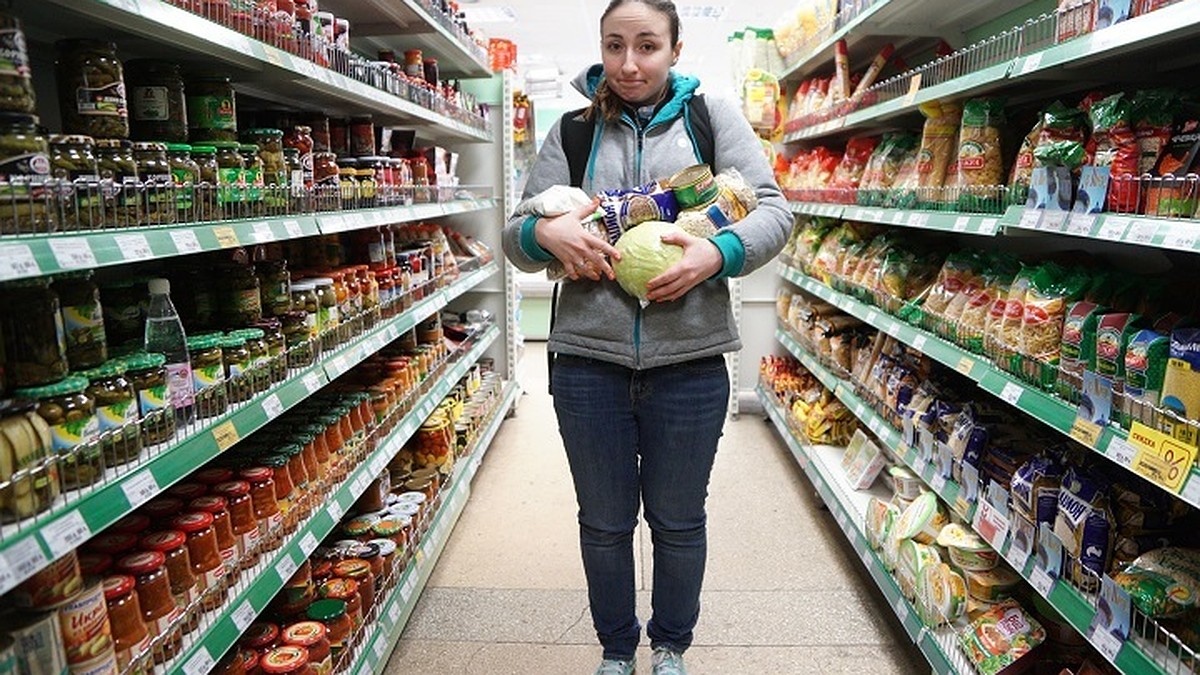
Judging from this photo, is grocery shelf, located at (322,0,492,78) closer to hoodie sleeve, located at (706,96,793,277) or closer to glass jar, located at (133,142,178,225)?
hoodie sleeve, located at (706,96,793,277)

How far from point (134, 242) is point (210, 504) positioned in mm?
608

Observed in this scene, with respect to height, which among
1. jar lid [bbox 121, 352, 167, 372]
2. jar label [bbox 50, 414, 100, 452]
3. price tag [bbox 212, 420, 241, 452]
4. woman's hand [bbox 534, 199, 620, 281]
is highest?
woman's hand [bbox 534, 199, 620, 281]

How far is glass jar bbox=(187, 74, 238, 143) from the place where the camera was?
167 centimetres


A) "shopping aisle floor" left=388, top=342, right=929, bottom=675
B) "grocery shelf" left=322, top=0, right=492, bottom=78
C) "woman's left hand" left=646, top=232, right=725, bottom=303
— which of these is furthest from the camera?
"grocery shelf" left=322, top=0, right=492, bottom=78

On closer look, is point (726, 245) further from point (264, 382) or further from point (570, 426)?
point (264, 382)

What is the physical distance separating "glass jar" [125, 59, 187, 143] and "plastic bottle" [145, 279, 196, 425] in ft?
0.98

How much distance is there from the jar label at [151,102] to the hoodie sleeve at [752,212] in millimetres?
1102

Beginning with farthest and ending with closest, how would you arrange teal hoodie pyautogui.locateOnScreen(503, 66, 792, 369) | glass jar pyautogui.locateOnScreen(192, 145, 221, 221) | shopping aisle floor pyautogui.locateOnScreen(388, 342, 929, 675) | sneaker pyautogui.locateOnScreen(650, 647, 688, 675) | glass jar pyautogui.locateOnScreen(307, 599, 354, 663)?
shopping aisle floor pyautogui.locateOnScreen(388, 342, 929, 675) → sneaker pyautogui.locateOnScreen(650, 647, 688, 675) → glass jar pyautogui.locateOnScreen(307, 599, 354, 663) → teal hoodie pyautogui.locateOnScreen(503, 66, 792, 369) → glass jar pyautogui.locateOnScreen(192, 145, 221, 221)

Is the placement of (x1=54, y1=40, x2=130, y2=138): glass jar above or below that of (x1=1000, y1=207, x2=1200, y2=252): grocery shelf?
above

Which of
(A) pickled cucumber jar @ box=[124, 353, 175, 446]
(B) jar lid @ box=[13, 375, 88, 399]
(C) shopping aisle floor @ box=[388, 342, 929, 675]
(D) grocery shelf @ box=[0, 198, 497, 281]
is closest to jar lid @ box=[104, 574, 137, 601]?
(A) pickled cucumber jar @ box=[124, 353, 175, 446]

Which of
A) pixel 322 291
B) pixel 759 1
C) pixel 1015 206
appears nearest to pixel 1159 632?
pixel 1015 206

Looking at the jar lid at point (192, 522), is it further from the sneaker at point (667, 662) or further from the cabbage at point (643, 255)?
the sneaker at point (667, 662)

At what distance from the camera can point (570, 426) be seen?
190cm

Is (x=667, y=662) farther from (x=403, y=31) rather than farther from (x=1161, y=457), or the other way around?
(x=403, y=31)
